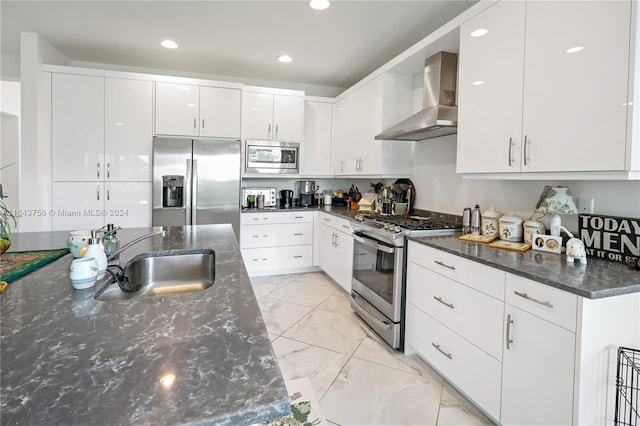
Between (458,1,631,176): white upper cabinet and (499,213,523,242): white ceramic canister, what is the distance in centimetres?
35

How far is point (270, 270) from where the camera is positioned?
4105 millimetres

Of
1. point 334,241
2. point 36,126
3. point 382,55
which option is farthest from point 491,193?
point 36,126

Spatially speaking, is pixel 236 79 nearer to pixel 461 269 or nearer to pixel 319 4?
pixel 319 4

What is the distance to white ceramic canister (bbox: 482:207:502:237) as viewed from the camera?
84.9 inches

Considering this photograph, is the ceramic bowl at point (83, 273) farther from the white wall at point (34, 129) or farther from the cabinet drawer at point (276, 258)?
the white wall at point (34, 129)

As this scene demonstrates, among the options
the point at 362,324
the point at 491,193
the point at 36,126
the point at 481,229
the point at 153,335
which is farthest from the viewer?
the point at 36,126

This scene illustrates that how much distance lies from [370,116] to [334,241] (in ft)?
4.76

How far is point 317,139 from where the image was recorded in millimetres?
4441

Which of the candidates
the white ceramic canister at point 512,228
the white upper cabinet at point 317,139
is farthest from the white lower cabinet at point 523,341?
the white upper cabinet at point 317,139

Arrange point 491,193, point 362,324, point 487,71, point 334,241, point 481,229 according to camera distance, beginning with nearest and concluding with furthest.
→ 1. point 487,71
2. point 481,229
3. point 491,193
4. point 362,324
5. point 334,241

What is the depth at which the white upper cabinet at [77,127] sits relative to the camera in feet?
11.0

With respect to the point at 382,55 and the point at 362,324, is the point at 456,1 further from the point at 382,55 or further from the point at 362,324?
the point at 362,324

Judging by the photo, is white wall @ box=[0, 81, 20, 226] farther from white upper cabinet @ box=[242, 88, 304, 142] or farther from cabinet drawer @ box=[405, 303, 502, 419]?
cabinet drawer @ box=[405, 303, 502, 419]

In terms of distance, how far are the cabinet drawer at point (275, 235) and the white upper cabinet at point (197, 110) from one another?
3.91ft
